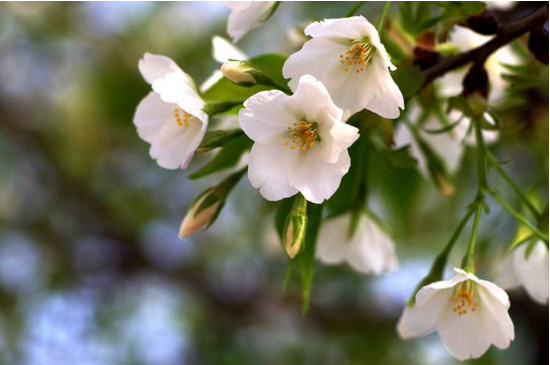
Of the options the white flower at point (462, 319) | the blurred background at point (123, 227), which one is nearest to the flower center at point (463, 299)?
the white flower at point (462, 319)

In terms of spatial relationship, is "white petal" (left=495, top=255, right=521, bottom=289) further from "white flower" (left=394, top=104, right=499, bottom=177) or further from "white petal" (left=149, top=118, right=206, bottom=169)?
"white petal" (left=149, top=118, right=206, bottom=169)

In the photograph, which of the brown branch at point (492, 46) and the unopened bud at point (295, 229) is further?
the brown branch at point (492, 46)

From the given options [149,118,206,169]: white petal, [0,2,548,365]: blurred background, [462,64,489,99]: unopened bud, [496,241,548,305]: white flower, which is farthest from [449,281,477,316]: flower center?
[0,2,548,365]: blurred background

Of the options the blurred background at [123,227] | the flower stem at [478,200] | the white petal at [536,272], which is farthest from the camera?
the blurred background at [123,227]

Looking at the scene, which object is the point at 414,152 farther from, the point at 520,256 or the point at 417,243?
the point at 417,243

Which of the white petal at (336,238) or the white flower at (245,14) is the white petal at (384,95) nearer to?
the white flower at (245,14)

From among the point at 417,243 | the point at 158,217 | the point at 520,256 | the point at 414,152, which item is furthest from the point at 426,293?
the point at 158,217
